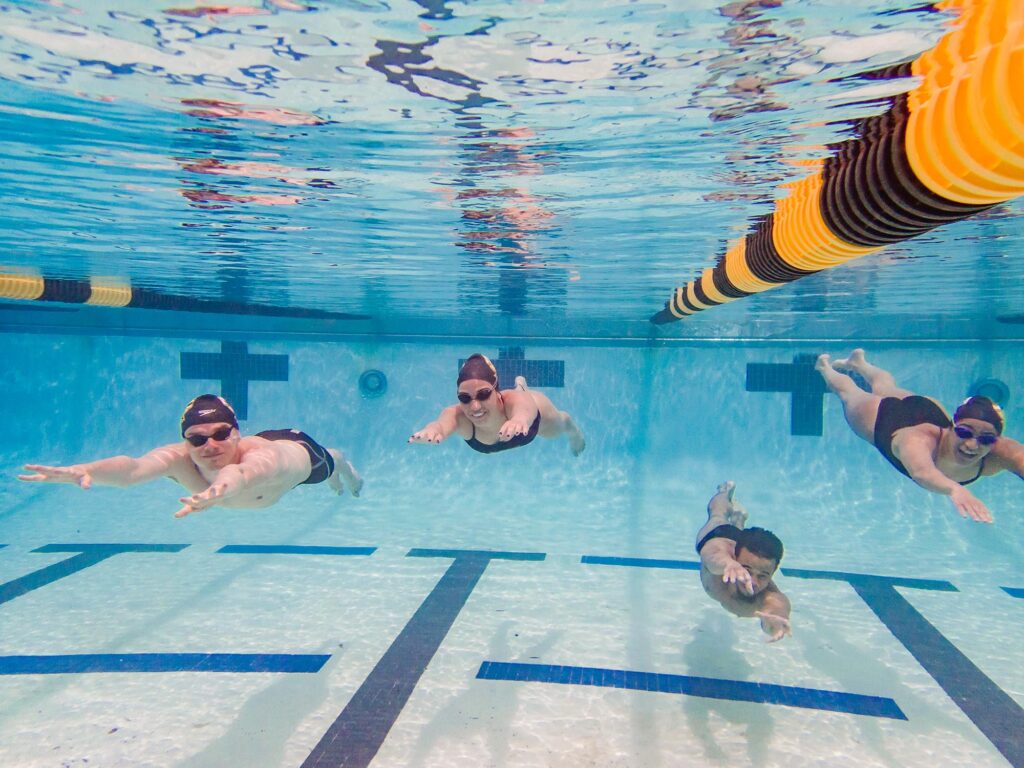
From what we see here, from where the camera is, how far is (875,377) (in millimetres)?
8094

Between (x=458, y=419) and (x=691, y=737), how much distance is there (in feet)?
11.1

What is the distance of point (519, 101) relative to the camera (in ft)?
13.0

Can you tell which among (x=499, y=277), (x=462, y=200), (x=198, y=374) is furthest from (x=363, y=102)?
(x=198, y=374)

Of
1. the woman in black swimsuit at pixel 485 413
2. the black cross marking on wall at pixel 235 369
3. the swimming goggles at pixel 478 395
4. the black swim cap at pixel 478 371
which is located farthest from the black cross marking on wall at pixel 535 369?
the swimming goggles at pixel 478 395

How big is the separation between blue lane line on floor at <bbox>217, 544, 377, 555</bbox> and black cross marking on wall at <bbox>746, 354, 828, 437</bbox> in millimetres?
10975

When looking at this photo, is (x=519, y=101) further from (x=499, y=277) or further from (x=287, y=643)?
(x=499, y=277)

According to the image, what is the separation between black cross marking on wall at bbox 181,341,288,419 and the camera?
56.0 feet

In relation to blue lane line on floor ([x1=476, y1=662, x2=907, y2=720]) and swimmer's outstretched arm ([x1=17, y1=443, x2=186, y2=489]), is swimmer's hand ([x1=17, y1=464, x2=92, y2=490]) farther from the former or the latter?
blue lane line on floor ([x1=476, y1=662, x2=907, y2=720])

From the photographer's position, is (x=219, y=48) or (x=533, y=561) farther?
(x=533, y=561)

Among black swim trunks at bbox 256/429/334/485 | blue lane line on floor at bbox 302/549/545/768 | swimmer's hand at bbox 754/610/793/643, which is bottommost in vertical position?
blue lane line on floor at bbox 302/549/545/768

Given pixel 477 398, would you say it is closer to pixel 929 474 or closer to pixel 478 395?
pixel 478 395

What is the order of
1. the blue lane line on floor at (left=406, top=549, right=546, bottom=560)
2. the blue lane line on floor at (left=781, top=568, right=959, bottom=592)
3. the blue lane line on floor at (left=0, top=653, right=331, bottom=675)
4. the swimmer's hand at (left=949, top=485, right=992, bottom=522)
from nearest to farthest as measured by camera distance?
the swimmer's hand at (left=949, top=485, right=992, bottom=522)
the blue lane line on floor at (left=0, top=653, right=331, bottom=675)
the blue lane line on floor at (left=781, top=568, right=959, bottom=592)
the blue lane line on floor at (left=406, top=549, right=546, bottom=560)

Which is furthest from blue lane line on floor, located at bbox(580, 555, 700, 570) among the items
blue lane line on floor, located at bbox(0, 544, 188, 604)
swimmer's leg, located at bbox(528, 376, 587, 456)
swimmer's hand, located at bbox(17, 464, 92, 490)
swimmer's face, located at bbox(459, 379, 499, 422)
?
swimmer's hand, located at bbox(17, 464, 92, 490)

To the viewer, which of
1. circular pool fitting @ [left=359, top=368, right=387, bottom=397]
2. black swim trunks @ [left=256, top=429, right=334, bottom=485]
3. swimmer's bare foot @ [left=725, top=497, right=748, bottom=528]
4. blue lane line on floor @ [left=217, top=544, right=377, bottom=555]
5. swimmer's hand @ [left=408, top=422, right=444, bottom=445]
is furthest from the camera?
circular pool fitting @ [left=359, top=368, right=387, bottom=397]
